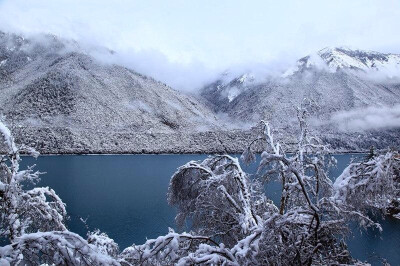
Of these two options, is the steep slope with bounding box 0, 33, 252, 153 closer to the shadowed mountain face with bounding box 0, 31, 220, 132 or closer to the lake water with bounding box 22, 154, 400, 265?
the shadowed mountain face with bounding box 0, 31, 220, 132

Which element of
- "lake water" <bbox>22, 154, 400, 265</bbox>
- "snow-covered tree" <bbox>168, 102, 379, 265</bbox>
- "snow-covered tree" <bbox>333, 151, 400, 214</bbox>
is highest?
"snow-covered tree" <bbox>333, 151, 400, 214</bbox>

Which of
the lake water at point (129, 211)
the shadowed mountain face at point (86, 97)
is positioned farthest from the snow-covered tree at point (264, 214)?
the shadowed mountain face at point (86, 97)

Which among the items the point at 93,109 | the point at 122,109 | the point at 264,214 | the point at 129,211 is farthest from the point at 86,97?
the point at 264,214

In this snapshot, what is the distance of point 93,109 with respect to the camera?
135 meters

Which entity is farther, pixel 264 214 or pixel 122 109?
pixel 122 109

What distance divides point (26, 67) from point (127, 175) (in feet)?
460

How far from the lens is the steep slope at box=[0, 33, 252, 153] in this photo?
111681mm

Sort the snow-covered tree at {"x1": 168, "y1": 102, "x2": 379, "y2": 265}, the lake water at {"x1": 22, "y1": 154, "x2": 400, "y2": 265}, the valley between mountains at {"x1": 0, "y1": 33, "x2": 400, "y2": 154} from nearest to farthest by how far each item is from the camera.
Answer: the snow-covered tree at {"x1": 168, "y1": 102, "x2": 379, "y2": 265} → the lake water at {"x1": 22, "y1": 154, "x2": 400, "y2": 265} → the valley between mountains at {"x1": 0, "y1": 33, "x2": 400, "y2": 154}

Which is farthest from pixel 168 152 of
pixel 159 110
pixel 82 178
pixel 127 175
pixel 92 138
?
pixel 82 178

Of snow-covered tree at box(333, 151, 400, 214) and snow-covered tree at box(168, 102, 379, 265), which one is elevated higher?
snow-covered tree at box(333, 151, 400, 214)

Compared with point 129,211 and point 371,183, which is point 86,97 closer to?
point 129,211

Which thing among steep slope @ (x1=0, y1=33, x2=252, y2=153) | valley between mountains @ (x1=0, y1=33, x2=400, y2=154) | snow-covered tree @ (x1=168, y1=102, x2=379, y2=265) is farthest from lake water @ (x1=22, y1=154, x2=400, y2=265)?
steep slope @ (x1=0, y1=33, x2=252, y2=153)

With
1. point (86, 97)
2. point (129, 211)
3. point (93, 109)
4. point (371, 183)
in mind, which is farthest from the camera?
point (86, 97)

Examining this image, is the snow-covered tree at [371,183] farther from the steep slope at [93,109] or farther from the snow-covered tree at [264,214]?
the steep slope at [93,109]
